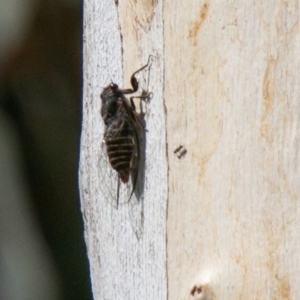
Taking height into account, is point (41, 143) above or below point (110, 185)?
below

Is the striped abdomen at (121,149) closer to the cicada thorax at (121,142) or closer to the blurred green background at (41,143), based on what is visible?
the cicada thorax at (121,142)

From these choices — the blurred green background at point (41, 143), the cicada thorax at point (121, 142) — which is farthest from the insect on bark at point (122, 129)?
the blurred green background at point (41, 143)

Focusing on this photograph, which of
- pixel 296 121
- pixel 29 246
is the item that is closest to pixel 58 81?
pixel 29 246

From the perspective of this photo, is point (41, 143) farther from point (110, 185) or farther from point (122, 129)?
point (122, 129)

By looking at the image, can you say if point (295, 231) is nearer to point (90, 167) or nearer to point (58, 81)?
point (90, 167)

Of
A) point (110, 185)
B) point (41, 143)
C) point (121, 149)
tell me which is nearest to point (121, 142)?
point (121, 149)
